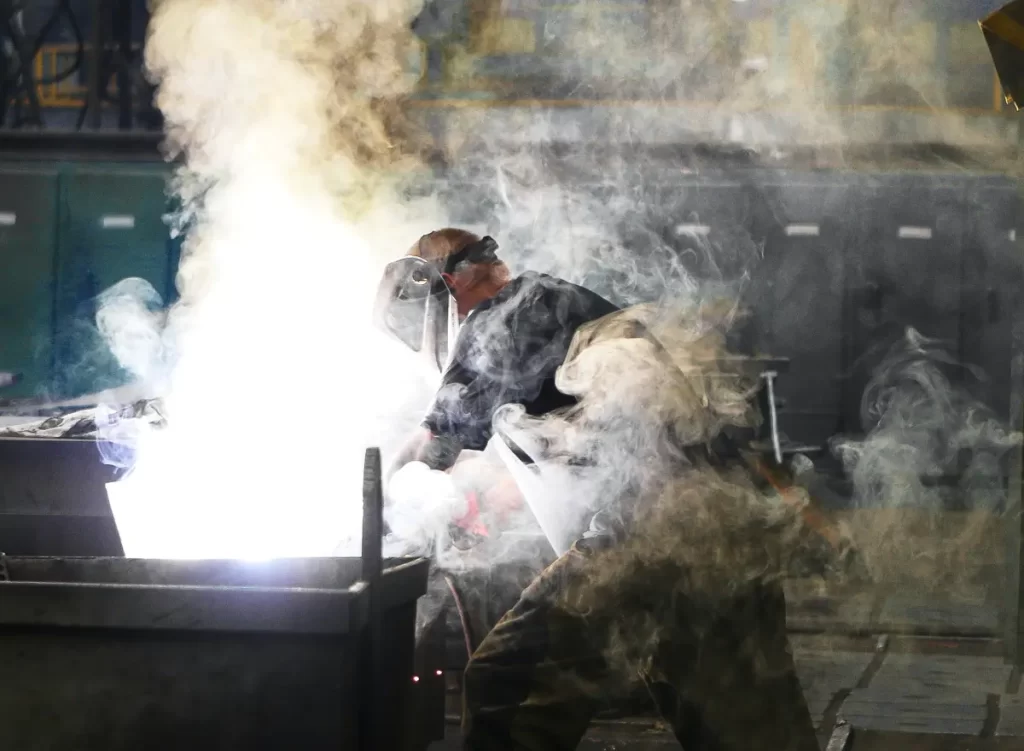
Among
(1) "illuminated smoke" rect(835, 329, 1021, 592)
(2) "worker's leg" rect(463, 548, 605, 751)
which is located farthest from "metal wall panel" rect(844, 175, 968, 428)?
(2) "worker's leg" rect(463, 548, 605, 751)

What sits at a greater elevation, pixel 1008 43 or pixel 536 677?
pixel 1008 43

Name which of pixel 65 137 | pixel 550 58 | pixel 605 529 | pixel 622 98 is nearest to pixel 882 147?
pixel 622 98

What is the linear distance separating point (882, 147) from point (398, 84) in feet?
16.5

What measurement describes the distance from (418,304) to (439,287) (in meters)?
0.09

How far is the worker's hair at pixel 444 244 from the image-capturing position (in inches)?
152

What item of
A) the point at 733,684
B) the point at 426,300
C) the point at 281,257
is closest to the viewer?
the point at 733,684

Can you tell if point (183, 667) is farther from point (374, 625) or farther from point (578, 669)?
point (578, 669)

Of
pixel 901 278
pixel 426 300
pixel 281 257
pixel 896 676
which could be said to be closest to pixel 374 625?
pixel 426 300

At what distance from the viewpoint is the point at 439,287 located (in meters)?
3.83

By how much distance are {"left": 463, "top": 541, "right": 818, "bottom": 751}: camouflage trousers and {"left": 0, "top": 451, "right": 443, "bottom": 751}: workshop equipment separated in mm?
656

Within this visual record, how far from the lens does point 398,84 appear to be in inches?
204

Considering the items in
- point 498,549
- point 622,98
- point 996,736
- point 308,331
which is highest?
point 622,98

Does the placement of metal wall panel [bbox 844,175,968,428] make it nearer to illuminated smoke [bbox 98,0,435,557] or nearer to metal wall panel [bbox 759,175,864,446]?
metal wall panel [bbox 759,175,864,446]

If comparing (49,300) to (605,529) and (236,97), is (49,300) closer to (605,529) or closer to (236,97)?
(236,97)
